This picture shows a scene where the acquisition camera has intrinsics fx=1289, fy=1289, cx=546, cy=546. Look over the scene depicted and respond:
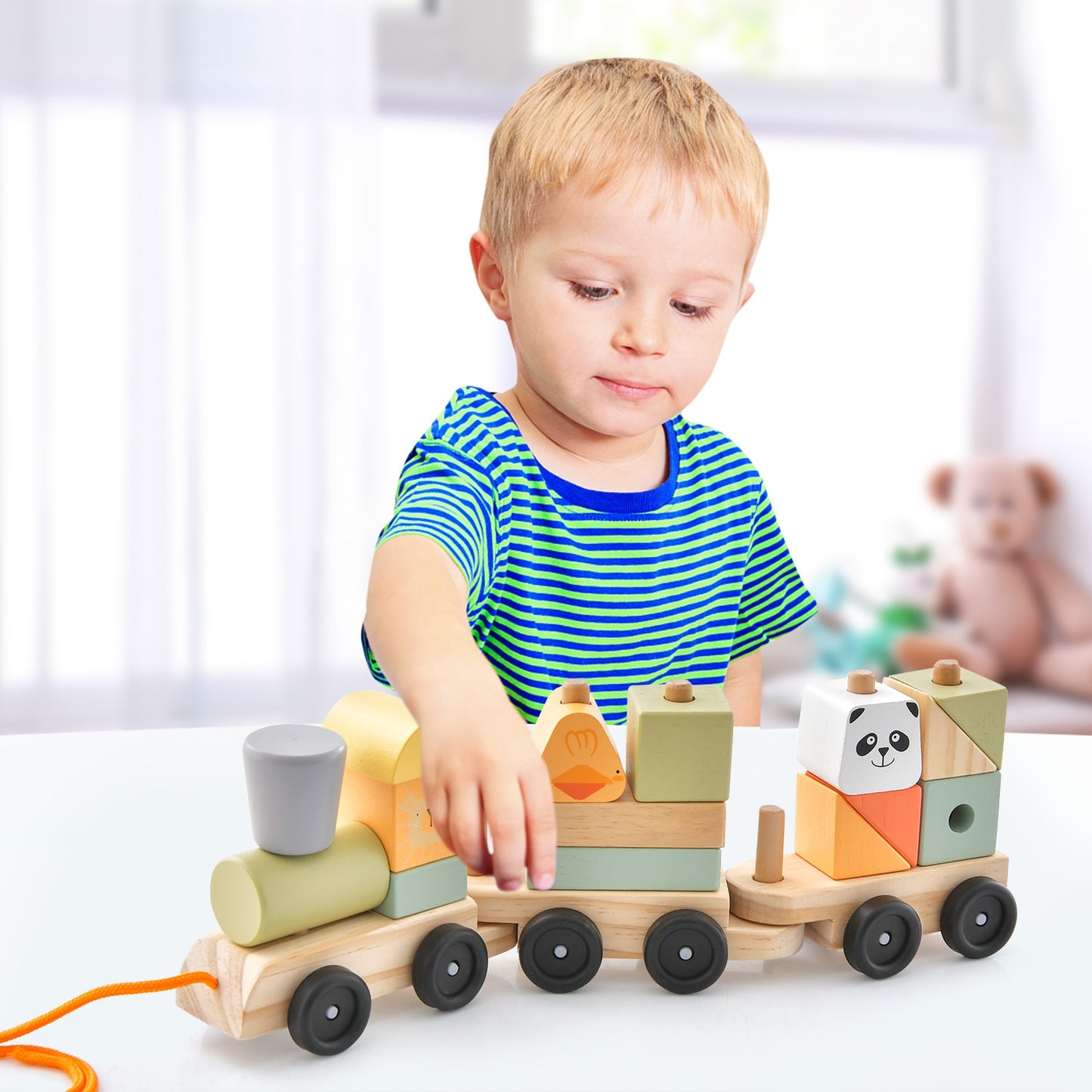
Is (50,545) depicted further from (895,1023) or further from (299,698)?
(895,1023)

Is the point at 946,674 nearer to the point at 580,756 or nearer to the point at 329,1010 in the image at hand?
the point at 580,756

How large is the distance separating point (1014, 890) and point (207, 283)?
4.63 ft

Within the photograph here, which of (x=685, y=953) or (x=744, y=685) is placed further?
(x=744, y=685)

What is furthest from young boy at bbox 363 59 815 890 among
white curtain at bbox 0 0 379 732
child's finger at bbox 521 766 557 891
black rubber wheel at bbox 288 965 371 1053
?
white curtain at bbox 0 0 379 732

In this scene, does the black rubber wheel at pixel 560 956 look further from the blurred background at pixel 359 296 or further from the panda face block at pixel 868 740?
the blurred background at pixel 359 296

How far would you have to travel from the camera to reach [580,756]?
0.48m

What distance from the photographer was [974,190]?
2088mm

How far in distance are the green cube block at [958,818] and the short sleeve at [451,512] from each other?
0.20 metres

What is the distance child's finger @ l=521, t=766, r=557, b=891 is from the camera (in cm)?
37

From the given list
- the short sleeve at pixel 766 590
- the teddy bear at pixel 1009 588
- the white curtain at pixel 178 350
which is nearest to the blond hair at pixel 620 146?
the short sleeve at pixel 766 590

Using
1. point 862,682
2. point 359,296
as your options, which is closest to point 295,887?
point 862,682

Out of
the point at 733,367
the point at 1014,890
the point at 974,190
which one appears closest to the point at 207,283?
the point at 733,367

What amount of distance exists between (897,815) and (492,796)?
0.22 m

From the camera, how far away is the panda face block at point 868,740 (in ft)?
1.63
